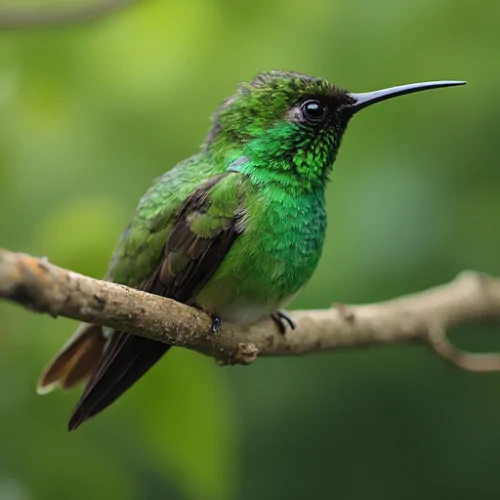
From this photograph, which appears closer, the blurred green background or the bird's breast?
the blurred green background

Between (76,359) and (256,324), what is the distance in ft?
2.66

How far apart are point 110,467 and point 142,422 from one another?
0.22 m

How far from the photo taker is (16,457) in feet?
10.5

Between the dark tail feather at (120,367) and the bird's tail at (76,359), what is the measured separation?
9.6 inches

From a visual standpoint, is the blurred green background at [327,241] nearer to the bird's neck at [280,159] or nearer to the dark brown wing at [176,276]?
the dark brown wing at [176,276]

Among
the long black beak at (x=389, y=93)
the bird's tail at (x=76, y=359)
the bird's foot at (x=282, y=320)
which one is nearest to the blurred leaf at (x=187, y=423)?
the bird's tail at (x=76, y=359)

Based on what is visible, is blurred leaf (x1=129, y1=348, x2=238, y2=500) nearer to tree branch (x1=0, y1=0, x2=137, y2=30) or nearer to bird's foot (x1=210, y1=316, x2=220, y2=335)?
bird's foot (x1=210, y1=316, x2=220, y2=335)

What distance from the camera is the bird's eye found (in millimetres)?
3809

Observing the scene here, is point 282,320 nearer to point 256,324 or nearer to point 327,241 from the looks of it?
point 256,324

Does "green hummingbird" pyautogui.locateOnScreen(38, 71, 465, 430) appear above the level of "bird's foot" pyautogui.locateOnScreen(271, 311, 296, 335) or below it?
above

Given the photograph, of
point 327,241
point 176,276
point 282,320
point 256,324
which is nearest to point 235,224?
point 176,276

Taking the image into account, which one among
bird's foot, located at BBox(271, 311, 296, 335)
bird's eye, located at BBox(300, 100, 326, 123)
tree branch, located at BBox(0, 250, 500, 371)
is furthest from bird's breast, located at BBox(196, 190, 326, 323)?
bird's eye, located at BBox(300, 100, 326, 123)

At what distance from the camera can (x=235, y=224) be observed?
3369 mm

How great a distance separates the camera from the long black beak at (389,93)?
3.68 m
